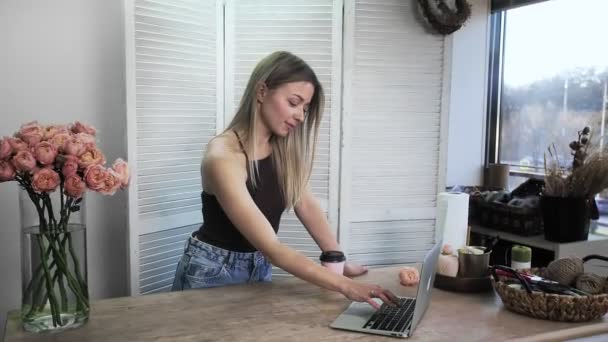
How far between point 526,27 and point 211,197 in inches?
102

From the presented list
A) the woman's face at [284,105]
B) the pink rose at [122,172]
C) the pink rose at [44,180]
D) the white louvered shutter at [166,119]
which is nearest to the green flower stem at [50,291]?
the pink rose at [44,180]

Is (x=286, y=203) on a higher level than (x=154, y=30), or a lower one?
lower

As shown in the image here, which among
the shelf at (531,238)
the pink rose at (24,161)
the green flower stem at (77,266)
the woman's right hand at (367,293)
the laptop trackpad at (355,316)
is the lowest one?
A: the shelf at (531,238)

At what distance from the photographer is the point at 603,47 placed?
3102 millimetres

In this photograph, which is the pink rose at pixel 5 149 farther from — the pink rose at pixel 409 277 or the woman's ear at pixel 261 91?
the pink rose at pixel 409 277

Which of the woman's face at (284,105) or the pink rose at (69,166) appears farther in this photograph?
the woman's face at (284,105)

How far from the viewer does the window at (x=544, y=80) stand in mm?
3152

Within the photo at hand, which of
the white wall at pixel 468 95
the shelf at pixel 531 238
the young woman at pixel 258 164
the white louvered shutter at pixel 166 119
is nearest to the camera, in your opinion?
the young woman at pixel 258 164

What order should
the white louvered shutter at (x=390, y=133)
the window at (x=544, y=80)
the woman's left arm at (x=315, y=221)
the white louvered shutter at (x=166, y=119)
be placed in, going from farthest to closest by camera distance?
the window at (x=544, y=80)
the white louvered shutter at (x=390, y=133)
the white louvered shutter at (x=166, y=119)
the woman's left arm at (x=315, y=221)

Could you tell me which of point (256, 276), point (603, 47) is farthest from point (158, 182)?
point (603, 47)

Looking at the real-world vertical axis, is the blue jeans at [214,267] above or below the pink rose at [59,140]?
below

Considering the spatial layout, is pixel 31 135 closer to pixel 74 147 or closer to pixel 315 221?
pixel 74 147

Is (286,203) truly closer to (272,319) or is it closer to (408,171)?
(272,319)

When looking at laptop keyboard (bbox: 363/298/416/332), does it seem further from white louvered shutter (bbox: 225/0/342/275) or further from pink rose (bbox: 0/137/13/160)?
white louvered shutter (bbox: 225/0/342/275)
